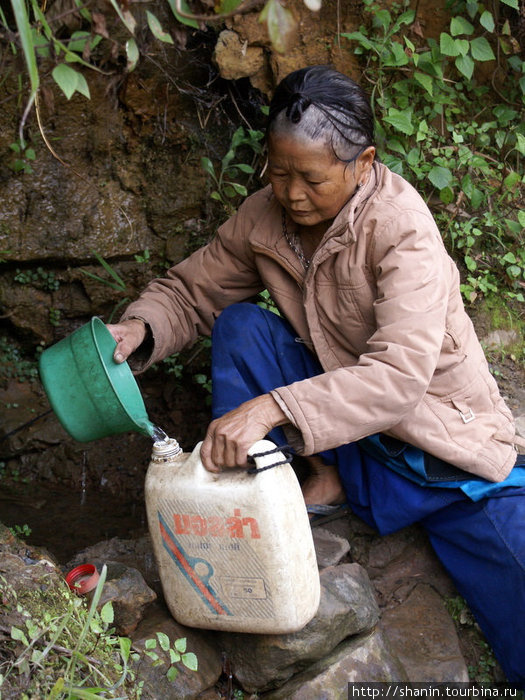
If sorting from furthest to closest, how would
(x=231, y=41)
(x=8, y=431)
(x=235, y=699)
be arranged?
(x=8, y=431), (x=231, y=41), (x=235, y=699)

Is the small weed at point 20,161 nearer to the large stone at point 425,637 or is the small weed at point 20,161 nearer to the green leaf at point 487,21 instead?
the green leaf at point 487,21

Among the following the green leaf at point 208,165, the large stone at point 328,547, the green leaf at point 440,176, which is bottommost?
the large stone at point 328,547

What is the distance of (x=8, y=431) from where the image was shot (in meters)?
3.57

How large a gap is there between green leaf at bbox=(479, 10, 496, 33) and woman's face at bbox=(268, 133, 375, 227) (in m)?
1.54

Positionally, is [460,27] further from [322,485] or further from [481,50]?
[322,485]

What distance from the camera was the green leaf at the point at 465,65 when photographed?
10.8 feet

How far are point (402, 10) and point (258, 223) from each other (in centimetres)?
162

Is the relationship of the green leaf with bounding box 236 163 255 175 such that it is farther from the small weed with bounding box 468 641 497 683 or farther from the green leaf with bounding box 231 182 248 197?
the small weed with bounding box 468 641 497 683

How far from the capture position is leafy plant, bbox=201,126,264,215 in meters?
3.36

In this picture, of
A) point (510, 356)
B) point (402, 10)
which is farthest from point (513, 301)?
point (402, 10)

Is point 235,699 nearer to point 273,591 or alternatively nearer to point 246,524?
point 273,591

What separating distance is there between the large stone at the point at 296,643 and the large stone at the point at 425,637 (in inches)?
9.0

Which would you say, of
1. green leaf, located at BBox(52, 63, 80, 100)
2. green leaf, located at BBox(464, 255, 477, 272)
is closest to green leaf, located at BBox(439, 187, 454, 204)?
green leaf, located at BBox(464, 255, 477, 272)

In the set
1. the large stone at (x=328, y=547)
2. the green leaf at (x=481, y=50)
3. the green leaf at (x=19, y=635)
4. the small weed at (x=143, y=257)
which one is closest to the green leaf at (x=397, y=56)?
the green leaf at (x=481, y=50)
